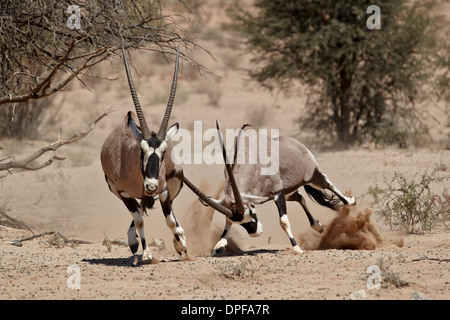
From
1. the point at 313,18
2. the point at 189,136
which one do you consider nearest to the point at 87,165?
the point at 189,136

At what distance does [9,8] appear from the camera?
322 inches

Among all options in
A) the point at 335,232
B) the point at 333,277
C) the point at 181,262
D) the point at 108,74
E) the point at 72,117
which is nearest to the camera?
the point at 333,277

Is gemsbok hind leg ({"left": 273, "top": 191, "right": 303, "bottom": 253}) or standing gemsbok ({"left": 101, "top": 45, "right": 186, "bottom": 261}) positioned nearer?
standing gemsbok ({"left": 101, "top": 45, "right": 186, "bottom": 261})

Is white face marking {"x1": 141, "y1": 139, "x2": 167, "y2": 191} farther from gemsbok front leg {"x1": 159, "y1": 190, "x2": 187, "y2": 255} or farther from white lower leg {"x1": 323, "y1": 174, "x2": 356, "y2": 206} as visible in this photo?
white lower leg {"x1": 323, "y1": 174, "x2": 356, "y2": 206}

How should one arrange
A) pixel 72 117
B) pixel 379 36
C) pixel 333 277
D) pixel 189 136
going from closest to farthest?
pixel 333 277 → pixel 379 36 → pixel 189 136 → pixel 72 117

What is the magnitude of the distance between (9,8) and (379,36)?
12587 mm

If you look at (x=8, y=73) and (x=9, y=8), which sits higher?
(x=9, y=8)

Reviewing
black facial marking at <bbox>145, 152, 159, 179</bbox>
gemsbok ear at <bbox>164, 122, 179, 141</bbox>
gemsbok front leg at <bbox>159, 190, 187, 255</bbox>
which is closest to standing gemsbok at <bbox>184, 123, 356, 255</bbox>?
gemsbok front leg at <bbox>159, 190, 187, 255</bbox>

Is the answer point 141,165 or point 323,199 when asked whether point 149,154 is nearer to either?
point 141,165

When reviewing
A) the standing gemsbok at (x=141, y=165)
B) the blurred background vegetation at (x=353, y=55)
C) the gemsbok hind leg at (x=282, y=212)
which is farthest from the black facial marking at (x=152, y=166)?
the blurred background vegetation at (x=353, y=55)

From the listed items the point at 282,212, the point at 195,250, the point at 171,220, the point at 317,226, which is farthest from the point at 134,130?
the point at 317,226

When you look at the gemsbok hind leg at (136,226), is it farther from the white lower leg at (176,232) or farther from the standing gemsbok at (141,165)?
the white lower leg at (176,232)

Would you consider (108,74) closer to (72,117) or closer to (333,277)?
(72,117)

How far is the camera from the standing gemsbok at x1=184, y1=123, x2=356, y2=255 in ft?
28.0
